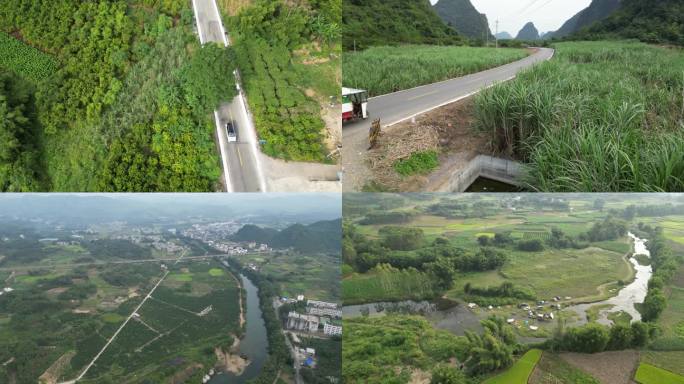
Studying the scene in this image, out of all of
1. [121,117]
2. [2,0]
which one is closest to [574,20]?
[121,117]

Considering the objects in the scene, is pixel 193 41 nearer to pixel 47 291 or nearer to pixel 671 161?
pixel 47 291

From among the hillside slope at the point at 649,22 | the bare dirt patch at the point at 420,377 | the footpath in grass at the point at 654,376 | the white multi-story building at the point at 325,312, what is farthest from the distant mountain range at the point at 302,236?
the hillside slope at the point at 649,22

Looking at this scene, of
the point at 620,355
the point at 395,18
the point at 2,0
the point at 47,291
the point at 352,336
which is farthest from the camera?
the point at 2,0

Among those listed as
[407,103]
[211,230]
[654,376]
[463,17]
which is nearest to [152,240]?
[211,230]

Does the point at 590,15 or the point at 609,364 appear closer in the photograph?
the point at 609,364

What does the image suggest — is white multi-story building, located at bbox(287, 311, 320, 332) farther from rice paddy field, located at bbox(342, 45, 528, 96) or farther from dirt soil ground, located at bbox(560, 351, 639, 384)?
rice paddy field, located at bbox(342, 45, 528, 96)

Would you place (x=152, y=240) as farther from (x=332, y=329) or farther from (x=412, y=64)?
(x=412, y=64)

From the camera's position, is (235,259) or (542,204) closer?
(542,204)

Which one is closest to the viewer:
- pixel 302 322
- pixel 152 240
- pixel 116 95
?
pixel 302 322
